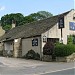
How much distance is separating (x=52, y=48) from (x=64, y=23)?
5.33 meters

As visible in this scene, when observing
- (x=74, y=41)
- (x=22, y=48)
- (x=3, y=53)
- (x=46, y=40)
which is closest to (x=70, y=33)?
(x=74, y=41)

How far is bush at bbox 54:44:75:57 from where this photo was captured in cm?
3025

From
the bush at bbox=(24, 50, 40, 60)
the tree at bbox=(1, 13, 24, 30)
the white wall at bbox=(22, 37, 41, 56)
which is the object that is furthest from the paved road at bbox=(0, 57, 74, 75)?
the tree at bbox=(1, 13, 24, 30)

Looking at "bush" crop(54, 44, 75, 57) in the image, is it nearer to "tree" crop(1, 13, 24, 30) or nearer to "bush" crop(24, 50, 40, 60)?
"bush" crop(24, 50, 40, 60)

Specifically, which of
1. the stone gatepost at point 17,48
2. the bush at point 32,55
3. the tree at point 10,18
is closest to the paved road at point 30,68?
the bush at point 32,55

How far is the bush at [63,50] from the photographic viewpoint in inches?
1191

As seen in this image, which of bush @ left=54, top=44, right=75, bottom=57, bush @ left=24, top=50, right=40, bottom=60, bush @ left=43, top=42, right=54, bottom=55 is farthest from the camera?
bush @ left=24, top=50, right=40, bottom=60

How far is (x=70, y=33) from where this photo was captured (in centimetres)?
3738

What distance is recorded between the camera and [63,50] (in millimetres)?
30469

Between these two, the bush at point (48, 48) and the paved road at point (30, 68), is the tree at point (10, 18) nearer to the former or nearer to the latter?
the bush at point (48, 48)

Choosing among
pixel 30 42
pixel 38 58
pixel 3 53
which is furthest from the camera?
pixel 3 53

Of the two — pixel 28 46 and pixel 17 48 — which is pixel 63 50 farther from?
pixel 17 48

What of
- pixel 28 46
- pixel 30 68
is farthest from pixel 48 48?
pixel 30 68

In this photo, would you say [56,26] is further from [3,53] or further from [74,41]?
[3,53]
